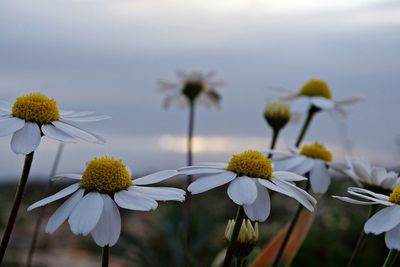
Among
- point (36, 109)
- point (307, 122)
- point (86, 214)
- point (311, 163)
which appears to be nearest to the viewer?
point (86, 214)

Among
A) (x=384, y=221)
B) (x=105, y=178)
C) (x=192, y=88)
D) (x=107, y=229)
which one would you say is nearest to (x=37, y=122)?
(x=105, y=178)

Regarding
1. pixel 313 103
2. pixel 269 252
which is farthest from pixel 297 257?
pixel 269 252

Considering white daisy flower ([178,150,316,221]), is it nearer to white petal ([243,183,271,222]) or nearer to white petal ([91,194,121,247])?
white petal ([243,183,271,222])

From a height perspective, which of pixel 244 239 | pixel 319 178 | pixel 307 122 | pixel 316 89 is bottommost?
pixel 244 239

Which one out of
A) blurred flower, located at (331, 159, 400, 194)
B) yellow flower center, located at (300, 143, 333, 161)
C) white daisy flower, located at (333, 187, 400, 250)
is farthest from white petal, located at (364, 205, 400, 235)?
yellow flower center, located at (300, 143, 333, 161)

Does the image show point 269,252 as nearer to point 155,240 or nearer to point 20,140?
point 20,140

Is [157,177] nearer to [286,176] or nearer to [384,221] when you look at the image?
[286,176]
